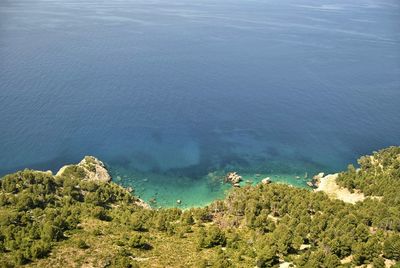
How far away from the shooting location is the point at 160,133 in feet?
426

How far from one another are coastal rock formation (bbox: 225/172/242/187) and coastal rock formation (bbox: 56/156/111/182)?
3217cm

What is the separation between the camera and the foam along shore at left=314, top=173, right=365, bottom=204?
89.5 meters

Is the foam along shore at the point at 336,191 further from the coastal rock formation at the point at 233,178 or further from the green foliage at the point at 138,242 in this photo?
the green foliage at the point at 138,242

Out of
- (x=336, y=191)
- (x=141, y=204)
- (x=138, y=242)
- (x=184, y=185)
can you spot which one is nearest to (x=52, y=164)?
(x=141, y=204)

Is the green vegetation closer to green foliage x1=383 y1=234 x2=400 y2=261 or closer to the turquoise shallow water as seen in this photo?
green foliage x1=383 y1=234 x2=400 y2=261

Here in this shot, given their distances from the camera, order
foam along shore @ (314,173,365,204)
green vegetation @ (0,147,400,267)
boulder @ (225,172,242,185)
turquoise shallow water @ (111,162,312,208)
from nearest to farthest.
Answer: green vegetation @ (0,147,400,267) < foam along shore @ (314,173,365,204) < turquoise shallow water @ (111,162,312,208) < boulder @ (225,172,242,185)

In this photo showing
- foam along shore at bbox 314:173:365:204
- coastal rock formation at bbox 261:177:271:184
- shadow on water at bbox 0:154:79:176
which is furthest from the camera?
shadow on water at bbox 0:154:79:176

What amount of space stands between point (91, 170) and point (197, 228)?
132 ft

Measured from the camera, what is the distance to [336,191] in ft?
308

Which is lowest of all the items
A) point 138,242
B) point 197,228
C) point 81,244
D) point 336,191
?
point 336,191

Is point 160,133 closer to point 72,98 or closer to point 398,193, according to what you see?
point 72,98

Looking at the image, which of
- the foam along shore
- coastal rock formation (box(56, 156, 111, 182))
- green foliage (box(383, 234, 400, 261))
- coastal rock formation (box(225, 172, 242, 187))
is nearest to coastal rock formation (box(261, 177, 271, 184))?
coastal rock formation (box(225, 172, 242, 187))

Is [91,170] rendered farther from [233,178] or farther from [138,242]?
[138,242]

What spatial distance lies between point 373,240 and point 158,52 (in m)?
158
